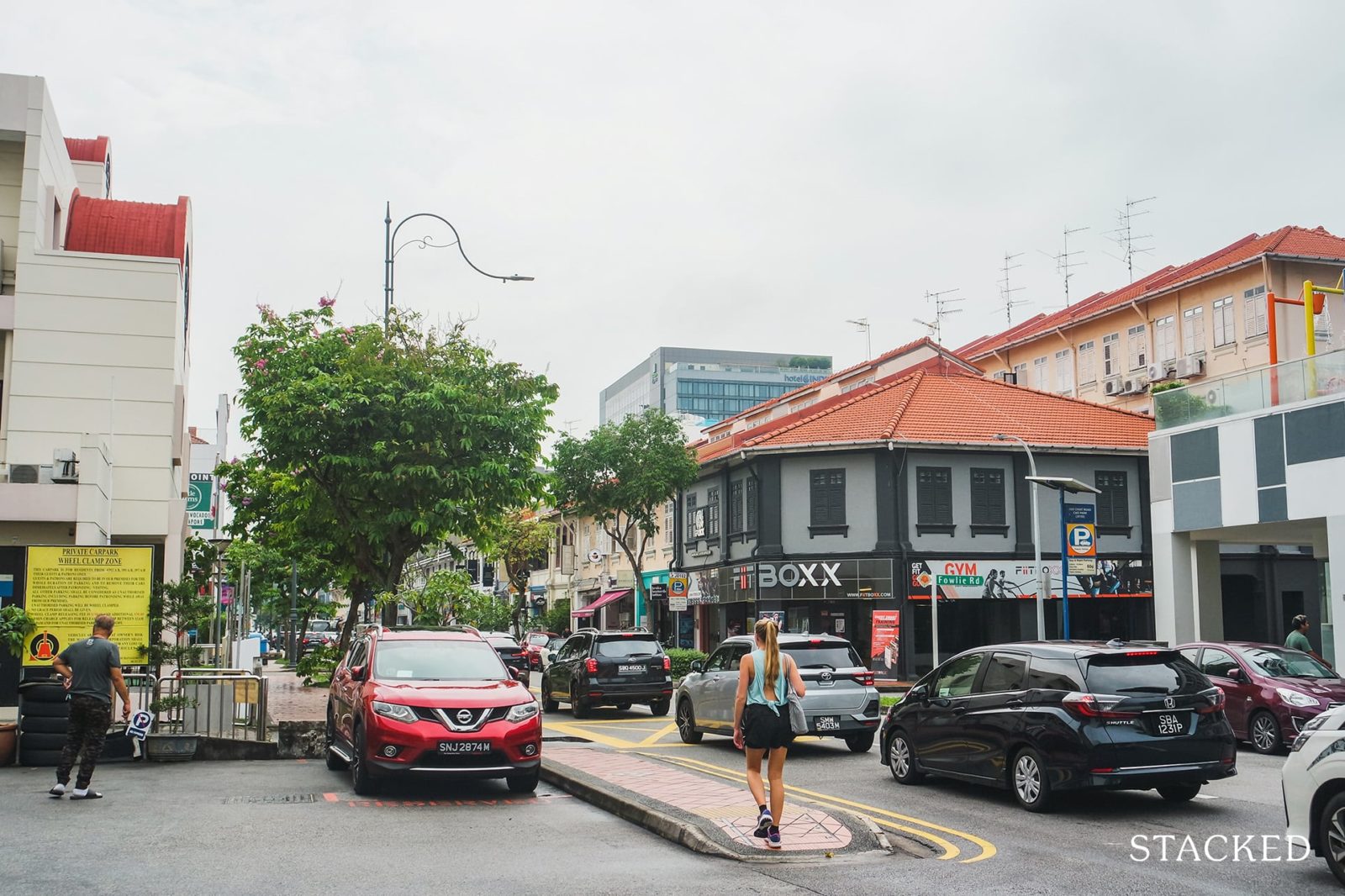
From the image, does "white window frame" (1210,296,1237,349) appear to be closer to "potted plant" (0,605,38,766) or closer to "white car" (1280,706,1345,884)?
"white car" (1280,706,1345,884)

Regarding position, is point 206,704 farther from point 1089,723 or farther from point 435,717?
point 1089,723

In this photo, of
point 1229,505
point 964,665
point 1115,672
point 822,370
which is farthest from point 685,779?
point 822,370

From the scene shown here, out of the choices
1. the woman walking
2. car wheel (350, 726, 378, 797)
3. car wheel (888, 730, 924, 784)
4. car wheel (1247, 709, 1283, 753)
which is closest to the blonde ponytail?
the woman walking

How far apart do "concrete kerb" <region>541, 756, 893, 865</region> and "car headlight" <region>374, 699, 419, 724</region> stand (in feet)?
6.32

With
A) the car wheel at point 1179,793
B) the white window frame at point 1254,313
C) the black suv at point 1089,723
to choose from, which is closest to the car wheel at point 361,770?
the black suv at point 1089,723

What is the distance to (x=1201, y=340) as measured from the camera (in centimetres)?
4444

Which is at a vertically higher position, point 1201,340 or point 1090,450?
point 1201,340

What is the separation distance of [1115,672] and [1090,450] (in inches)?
1220

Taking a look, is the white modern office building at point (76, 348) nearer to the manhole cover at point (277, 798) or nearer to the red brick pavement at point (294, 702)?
the red brick pavement at point (294, 702)

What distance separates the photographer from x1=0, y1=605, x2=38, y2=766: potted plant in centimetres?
1578

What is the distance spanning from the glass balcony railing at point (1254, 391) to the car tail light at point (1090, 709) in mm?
14627

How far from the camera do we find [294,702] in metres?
26.0

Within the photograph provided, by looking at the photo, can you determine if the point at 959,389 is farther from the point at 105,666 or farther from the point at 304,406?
the point at 105,666

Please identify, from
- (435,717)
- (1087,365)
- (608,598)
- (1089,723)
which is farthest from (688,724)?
(1087,365)
